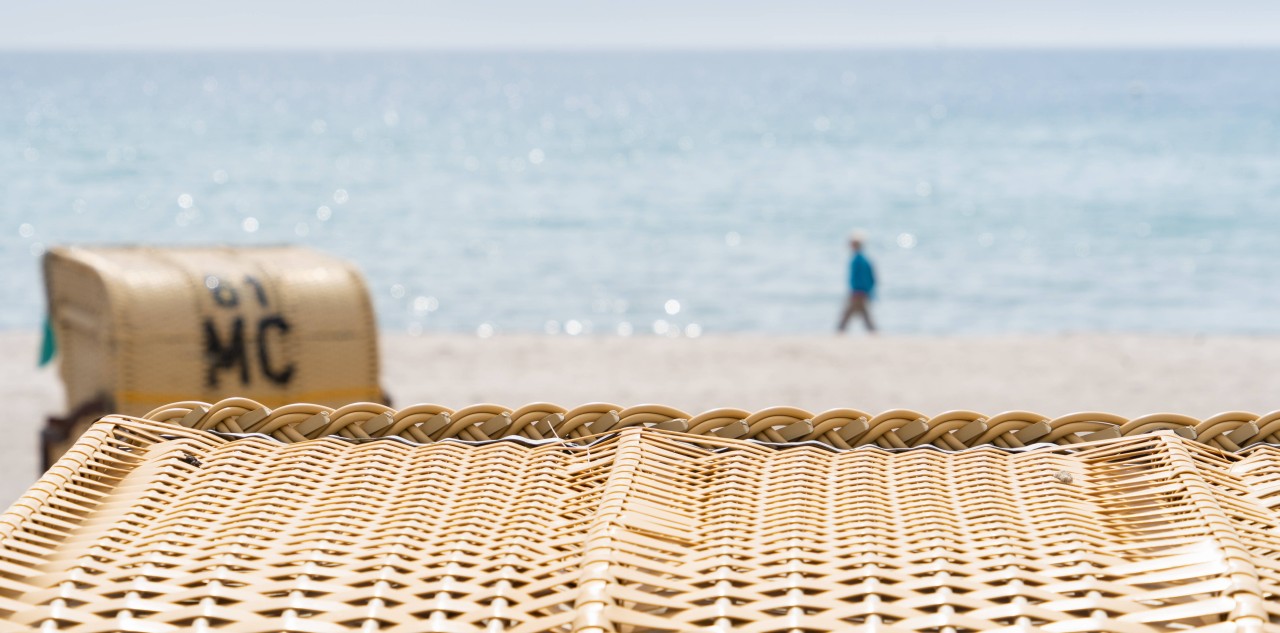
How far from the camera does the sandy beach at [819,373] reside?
12047 mm

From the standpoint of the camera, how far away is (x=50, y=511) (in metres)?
1.69

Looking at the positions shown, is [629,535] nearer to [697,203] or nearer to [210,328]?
[210,328]

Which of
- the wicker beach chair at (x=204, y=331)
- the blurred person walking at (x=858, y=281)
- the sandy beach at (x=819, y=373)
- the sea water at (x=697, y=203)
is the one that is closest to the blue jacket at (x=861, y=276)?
the blurred person walking at (x=858, y=281)

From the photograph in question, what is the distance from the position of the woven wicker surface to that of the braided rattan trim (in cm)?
1

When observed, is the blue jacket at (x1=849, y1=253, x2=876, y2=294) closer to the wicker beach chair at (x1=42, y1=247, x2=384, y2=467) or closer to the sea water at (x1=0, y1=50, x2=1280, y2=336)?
the sea water at (x1=0, y1=50, x2=1280, y2=336)

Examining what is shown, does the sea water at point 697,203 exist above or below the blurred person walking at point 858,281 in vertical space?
above

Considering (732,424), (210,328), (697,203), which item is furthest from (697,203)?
(732,424)

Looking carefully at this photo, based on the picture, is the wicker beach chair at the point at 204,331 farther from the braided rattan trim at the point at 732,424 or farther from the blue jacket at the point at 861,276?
the blue jacket at the point at 861,276

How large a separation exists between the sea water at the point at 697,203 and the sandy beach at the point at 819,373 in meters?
8.30

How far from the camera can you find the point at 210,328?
23.2 ft

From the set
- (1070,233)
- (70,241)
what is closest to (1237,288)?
(1070,233)

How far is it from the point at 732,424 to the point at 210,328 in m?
5.59

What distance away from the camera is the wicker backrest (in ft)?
22.8

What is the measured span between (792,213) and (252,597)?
42062 mm
